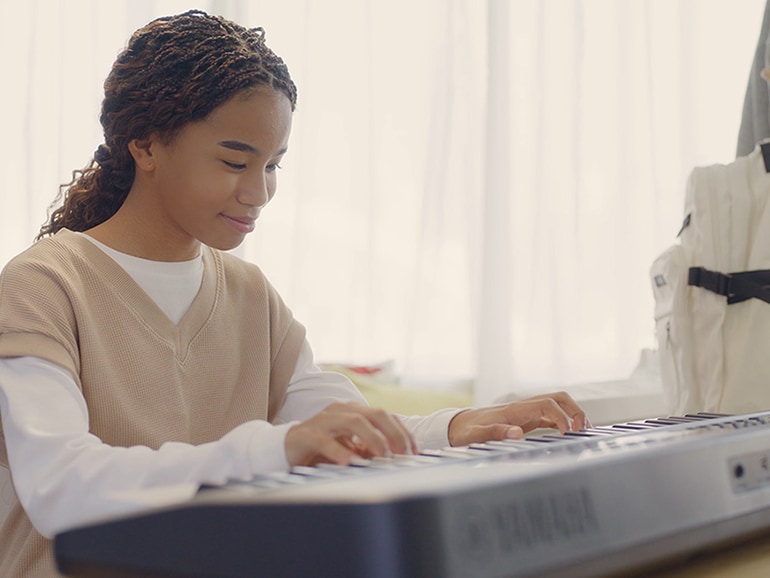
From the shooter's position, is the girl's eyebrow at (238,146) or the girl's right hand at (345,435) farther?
the girl's eyebrow at (238,146)

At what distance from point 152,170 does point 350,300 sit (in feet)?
5.60

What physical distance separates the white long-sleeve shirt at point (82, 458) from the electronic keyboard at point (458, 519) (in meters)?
0.04

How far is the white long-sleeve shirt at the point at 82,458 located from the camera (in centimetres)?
69

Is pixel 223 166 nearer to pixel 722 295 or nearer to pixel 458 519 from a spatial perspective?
pixel 458 519

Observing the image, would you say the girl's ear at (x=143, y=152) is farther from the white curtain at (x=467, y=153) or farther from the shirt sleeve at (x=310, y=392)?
the white curtain at (x=467, y=153)

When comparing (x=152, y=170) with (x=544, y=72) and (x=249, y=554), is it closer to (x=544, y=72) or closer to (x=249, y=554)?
(x=249, y=554)

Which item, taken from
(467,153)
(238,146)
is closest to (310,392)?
(238,146)

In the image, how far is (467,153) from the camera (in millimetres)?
3078

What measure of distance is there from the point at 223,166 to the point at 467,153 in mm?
1976

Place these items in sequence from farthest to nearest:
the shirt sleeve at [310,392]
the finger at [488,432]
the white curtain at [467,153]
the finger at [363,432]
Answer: the white curtain at [467,153] → the shirt sleeve at [310,392] → the finger at [488,432] → the finger at [363,432]

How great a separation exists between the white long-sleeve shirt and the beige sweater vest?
0.13ft

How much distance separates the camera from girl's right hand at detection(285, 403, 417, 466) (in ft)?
2.11

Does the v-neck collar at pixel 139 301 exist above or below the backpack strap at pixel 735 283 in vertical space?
above

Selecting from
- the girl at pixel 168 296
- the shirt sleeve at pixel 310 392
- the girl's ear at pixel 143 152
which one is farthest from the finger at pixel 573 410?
the girl's ear at pixel 143 152
